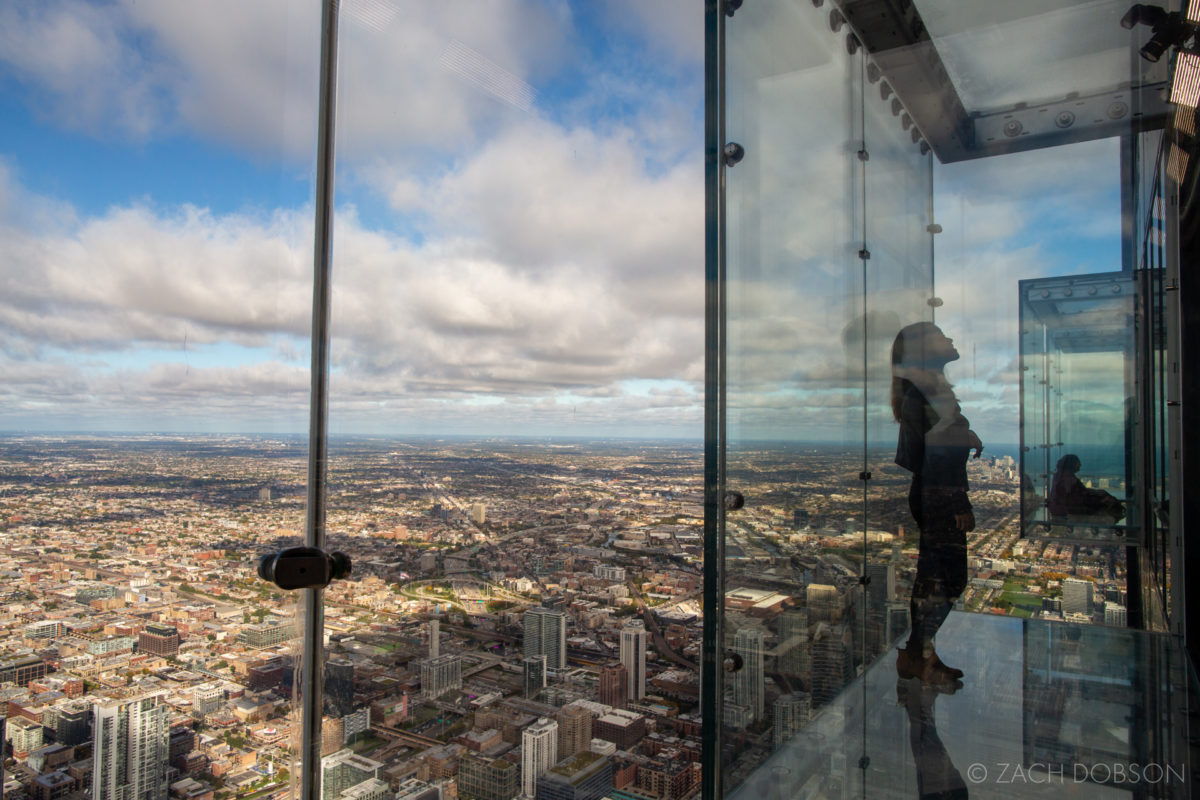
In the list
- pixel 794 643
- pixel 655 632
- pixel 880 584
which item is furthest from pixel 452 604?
pixel 880 584

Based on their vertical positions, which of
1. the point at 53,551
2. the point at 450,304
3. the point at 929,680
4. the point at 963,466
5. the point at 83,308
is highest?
the point at 450,304

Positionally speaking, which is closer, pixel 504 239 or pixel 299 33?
pixel 299 33

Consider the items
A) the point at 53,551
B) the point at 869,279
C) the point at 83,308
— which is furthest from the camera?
the point at 869,279

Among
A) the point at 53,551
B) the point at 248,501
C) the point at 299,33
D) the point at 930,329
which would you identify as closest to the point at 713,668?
the point at 930,329

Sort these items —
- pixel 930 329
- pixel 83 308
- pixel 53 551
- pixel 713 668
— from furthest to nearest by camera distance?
pixel 930 329 → pixel 713 668 → pixel 83 308 → pixel 53 551

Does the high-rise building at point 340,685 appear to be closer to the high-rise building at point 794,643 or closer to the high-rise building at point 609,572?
the high-rise building at point 609,572

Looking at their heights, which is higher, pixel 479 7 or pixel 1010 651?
pixel 479 7

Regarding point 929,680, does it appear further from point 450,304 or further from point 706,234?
point 450,304

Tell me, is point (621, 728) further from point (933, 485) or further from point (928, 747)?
point (933, 485)
